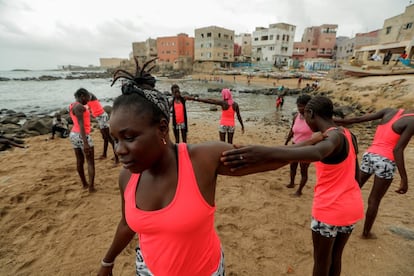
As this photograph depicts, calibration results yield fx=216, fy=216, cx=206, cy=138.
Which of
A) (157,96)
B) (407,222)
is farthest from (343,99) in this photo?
(157,96)

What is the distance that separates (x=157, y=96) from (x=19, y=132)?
12029mm

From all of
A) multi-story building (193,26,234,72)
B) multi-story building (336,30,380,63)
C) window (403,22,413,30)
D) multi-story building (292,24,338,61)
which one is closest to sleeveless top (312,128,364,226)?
window (403,22,413,30)

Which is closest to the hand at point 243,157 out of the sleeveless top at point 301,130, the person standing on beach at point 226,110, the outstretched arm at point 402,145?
the outstretched arm at point 402,145

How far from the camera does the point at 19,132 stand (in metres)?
9.97

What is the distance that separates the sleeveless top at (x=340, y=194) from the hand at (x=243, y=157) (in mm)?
1238

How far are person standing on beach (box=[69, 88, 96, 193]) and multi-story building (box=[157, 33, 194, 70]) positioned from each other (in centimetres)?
5999

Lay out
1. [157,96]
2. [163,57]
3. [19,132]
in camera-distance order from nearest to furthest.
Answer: [157,96] < [19,132] < [163,57]

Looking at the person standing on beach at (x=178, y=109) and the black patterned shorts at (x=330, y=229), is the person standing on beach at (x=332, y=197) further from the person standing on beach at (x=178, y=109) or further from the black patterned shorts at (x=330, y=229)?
the person standing on beach at (x=178, y=109)

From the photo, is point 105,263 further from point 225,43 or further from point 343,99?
point 225,43

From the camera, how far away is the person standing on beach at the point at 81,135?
174 inches

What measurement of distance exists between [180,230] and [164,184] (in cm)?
27

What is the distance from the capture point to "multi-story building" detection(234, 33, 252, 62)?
6519 cm

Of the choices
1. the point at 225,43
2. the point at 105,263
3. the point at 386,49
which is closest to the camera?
the point at 105,263

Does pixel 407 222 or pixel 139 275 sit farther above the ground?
pixel 139 275
